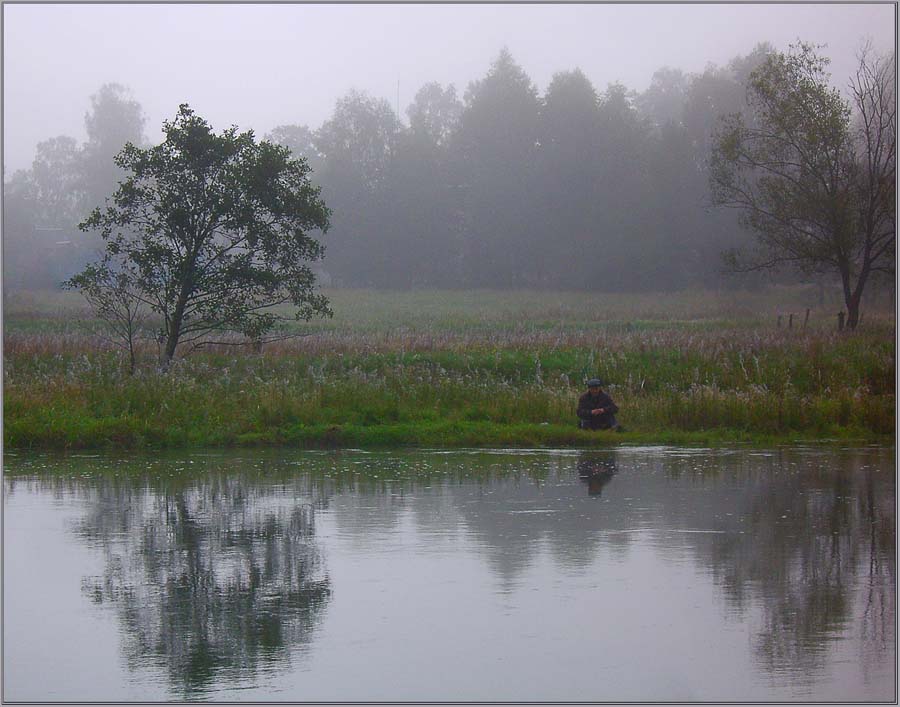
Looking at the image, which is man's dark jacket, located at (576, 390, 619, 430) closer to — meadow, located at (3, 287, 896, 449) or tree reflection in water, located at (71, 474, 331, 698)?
meadow, located at (3, 287, 896, 449)

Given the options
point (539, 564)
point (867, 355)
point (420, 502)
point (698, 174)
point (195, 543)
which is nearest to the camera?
point (539, 564)

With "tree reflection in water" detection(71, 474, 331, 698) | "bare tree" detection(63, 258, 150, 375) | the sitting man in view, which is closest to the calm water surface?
"tree reflection in water" detection(71, 474, 331, 698)

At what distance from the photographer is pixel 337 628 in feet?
22.8

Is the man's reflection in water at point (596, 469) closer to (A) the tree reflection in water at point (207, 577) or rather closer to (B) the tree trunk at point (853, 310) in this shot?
(A) the tree reflection in water at point (207, 577)

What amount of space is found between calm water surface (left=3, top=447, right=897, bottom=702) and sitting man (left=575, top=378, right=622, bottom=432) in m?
3.66

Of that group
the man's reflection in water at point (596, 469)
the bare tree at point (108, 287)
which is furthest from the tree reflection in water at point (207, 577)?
the bare tree at point (108, 287)

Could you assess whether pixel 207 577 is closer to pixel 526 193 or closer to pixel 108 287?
pixel 108 287

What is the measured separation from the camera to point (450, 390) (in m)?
19.3

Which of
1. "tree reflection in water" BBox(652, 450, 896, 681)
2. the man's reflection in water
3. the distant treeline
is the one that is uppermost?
the distant treeline

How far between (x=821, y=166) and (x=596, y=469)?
1161 inches

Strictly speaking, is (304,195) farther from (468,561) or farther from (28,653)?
(28,653)

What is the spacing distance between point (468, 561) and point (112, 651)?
306 cm

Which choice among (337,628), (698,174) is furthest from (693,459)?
(698,174)

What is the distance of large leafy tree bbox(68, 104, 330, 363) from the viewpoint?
22.5m
